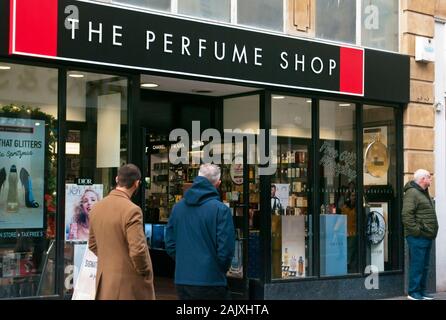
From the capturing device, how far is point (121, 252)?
5980 mm

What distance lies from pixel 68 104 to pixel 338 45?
14.9ft

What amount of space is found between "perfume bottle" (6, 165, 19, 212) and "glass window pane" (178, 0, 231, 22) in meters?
3.13

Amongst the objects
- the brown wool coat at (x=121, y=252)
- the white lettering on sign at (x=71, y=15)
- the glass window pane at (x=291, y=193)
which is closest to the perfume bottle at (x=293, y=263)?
the glass window pane at (x=291, y=193)

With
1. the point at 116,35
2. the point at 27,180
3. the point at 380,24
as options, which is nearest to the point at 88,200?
the point at 27,180

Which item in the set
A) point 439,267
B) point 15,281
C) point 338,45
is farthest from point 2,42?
point 439,267

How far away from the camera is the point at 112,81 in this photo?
9.48m

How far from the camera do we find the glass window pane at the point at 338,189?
11656mm

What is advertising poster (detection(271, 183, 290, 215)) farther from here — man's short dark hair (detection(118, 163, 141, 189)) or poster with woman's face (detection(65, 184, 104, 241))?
man's short dark hair (detection(118, 163, 141, 189))

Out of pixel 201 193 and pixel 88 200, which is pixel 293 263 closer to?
pixel 88 200

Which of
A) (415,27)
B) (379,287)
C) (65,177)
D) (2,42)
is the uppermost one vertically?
(415,27)

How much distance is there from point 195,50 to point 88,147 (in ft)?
6.36
